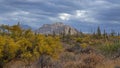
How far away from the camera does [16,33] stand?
82.2 feet

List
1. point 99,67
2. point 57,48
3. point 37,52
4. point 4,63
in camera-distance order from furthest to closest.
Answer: point 57,48, point 37,52, point 4,63, point 99,67

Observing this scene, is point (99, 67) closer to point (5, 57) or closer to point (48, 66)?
point (48, 66)

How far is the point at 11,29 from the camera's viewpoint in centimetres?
2570

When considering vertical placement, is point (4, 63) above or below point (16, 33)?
below

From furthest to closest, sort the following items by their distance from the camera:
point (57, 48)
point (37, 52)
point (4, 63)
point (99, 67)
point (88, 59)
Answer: point (57, 48), point (37, 52), point (4, 63), point (88, 59), point (99, 67)

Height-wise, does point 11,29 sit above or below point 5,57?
above

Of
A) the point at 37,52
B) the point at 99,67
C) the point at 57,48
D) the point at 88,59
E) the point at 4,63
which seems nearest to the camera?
the point at 99,67

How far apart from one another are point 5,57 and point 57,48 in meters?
5.15

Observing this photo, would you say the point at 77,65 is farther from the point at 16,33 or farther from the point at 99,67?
the point at 16,33

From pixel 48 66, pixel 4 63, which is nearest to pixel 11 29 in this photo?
pixel 4 63

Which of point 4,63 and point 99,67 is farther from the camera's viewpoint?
point 4,63

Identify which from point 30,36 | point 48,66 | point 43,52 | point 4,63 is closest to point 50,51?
point 43,52

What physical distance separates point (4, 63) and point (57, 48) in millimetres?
5535

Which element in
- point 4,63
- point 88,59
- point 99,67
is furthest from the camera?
point 4,63
